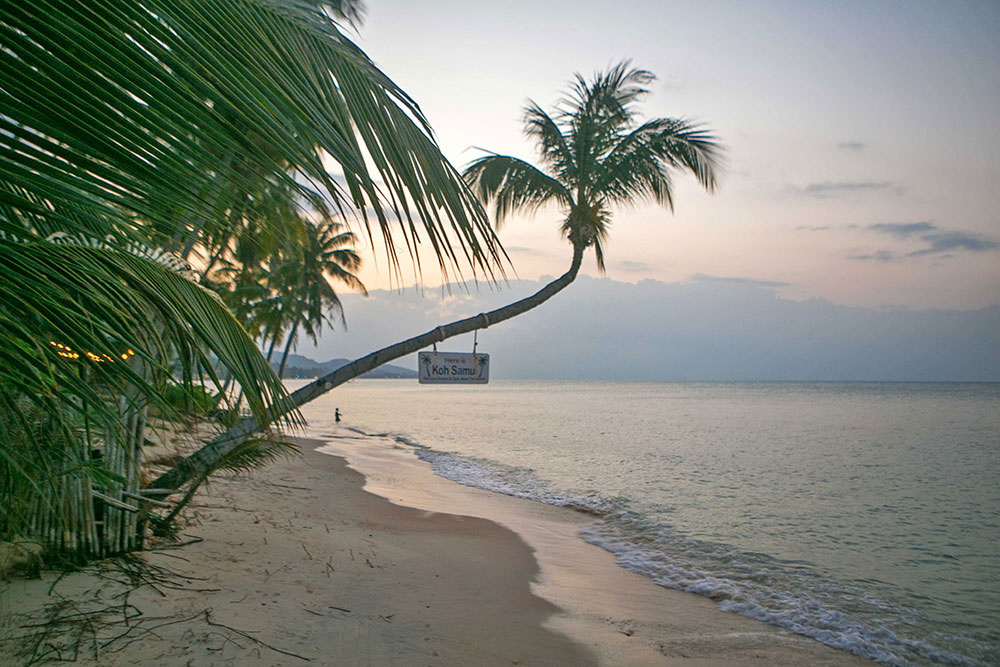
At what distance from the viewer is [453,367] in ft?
20.0

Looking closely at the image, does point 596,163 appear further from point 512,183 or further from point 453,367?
point 453,367

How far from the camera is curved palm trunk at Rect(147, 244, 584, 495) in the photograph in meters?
4.48

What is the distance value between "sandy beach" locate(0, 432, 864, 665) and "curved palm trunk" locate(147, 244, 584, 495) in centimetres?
65

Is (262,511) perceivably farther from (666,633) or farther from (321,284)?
(321,284)

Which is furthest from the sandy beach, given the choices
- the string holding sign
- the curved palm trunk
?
the string holding sign

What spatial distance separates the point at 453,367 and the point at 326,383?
1.66 meters

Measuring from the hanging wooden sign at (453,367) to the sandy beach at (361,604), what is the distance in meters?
1.41

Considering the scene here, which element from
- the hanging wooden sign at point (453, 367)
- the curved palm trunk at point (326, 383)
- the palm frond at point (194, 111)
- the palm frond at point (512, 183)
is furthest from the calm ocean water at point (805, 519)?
the palm frond at point (194, 111)

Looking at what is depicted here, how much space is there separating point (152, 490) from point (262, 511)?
3261 millimetres

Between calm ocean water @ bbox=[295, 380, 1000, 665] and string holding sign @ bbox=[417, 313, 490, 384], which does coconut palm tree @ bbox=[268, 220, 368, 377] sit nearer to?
calm ocean water @ bbox=[295, 380, 1000, 665]

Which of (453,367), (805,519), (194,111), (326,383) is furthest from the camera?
(805,519)

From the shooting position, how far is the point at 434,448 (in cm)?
2131

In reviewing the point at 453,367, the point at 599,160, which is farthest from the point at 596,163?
the point at 453,367

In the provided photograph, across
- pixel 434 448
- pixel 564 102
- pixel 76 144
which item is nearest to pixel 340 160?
pixel 76 144
